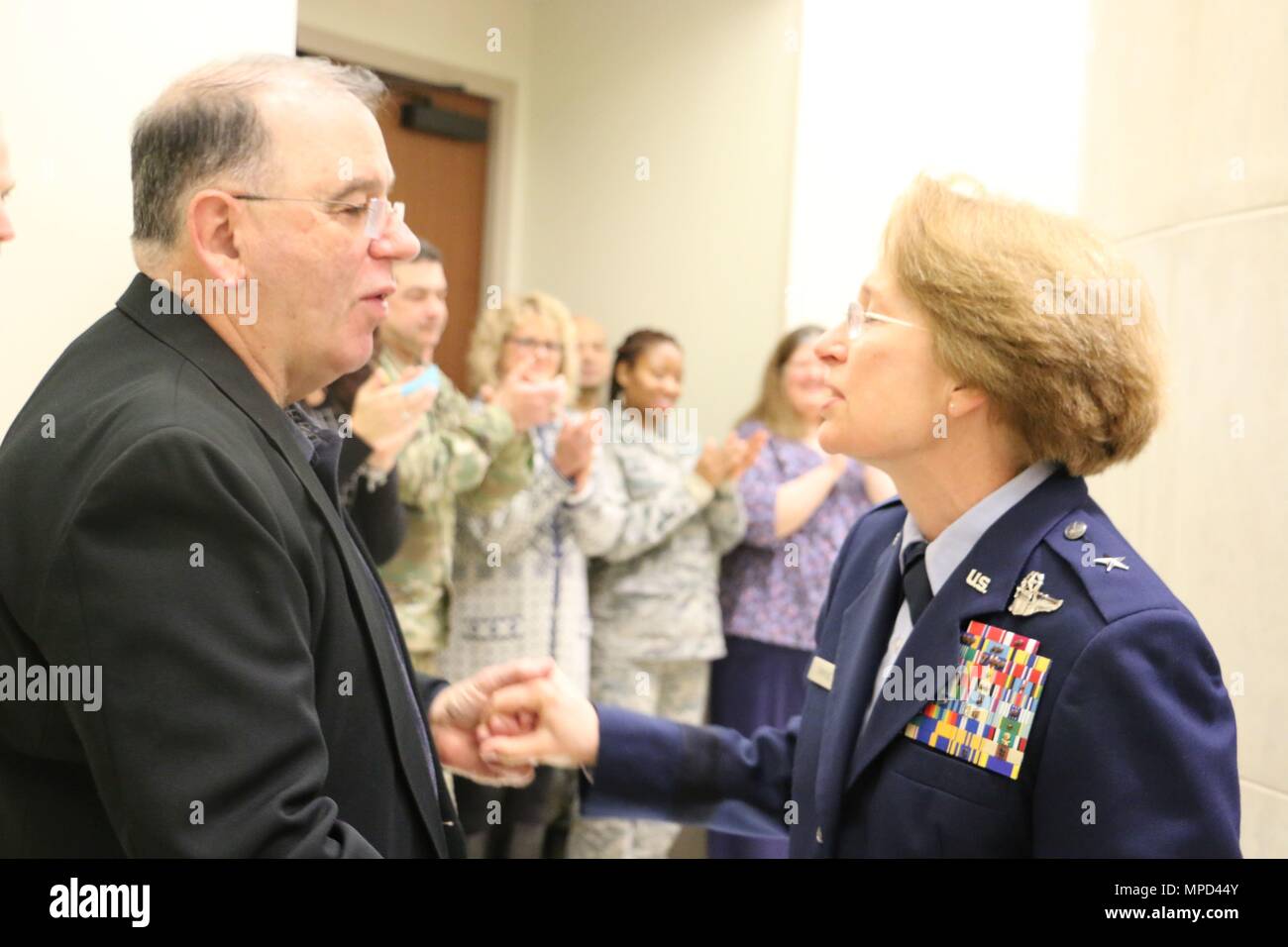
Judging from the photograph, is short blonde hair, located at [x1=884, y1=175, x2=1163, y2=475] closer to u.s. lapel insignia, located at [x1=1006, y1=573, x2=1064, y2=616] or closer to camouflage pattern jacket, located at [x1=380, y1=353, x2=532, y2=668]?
u.s. lapel insignia, located at [x1=1006, y1=573, x2=1064, y2=616]

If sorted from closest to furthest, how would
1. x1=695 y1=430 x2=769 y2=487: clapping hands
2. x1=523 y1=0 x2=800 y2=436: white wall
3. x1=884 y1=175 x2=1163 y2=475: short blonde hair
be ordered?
x1=884 y1=175 x2=1163 y2=475: short blonde hair → x1=695 y1=430 x2=769 y2=487: clapping hands → x1=523 y1=0 x2=800 y2=436: white wall

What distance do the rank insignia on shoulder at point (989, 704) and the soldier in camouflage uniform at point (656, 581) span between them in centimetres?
226

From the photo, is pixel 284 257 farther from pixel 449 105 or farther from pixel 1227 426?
pixel 449 105

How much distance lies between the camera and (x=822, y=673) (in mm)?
1798

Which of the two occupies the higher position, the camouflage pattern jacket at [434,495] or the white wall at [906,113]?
the white wall at [906,113]

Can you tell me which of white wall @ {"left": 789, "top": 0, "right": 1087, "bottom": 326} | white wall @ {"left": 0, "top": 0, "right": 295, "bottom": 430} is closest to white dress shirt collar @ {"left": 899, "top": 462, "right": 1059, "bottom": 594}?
white wall @ {"left": 0, "top": 0, "right": 295, "bottom": 430}

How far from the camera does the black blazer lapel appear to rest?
50.2 inches

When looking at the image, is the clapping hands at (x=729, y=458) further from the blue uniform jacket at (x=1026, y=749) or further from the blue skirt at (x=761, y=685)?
the blue uniform jacket at (x=1026, y=749)

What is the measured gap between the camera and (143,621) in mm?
1087

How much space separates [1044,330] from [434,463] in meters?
1.91

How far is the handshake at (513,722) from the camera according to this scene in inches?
70.2

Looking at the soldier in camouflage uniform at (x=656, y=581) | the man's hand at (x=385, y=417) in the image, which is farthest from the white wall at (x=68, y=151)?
the soldier in camouflage uniform at (x=656, y=581)

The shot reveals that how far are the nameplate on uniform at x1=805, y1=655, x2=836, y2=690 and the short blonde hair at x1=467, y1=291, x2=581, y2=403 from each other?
207 centimetres

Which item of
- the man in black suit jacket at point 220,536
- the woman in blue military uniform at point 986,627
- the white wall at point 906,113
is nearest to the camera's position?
the man in black suit jacket at point 220,536
